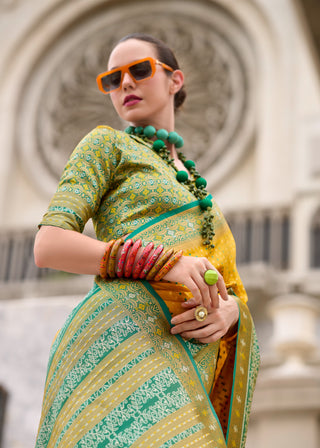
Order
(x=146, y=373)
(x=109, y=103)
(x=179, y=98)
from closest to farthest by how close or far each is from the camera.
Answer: (x=146, y=373) < (x=179, y=98) < (x=109, y=103)

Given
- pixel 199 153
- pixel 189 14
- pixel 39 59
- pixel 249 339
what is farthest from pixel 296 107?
pixel 249 339

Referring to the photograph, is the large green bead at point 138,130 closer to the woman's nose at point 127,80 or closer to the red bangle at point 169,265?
the woman's nose at point 127,80

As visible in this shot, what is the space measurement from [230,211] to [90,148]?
7329 millimetres

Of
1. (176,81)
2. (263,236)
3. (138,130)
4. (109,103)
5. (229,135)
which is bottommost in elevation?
(138,130)

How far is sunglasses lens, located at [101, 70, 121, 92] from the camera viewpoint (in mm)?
1376

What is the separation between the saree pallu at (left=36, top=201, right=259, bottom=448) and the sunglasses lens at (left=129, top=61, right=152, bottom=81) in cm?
25

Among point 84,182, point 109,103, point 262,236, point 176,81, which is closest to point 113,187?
point 84,182

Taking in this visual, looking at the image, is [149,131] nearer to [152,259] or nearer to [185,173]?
[185,173]

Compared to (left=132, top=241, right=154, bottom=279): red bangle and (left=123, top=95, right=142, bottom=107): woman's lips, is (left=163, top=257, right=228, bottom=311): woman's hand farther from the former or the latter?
(left=123, top=95, right=142, bottom=107): woman's lips

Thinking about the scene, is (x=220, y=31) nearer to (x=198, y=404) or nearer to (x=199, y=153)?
(x=199, y=153)

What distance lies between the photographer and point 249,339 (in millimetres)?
1274

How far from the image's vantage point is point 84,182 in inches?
47.4

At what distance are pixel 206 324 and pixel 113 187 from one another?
27 centimetres

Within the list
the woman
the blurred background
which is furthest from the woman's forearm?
the blurred background
